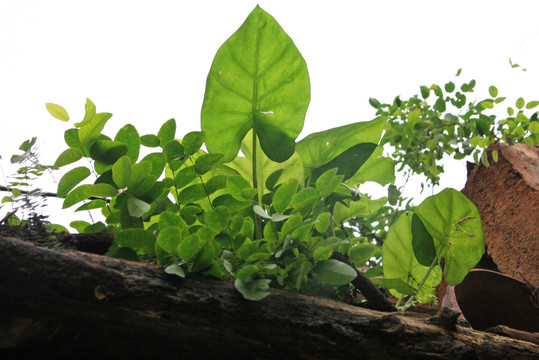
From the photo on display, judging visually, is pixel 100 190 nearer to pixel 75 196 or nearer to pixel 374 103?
pixel 75 196

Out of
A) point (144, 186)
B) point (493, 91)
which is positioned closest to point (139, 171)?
point (144, 186)

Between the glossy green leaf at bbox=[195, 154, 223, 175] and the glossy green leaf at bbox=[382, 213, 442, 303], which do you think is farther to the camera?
the glossy green leaf at bbox=[382, 213, 442, 303]

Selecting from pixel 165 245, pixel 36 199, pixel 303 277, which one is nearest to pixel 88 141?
pixel 36 199

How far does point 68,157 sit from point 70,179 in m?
0.03

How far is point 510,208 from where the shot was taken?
4.06 ft

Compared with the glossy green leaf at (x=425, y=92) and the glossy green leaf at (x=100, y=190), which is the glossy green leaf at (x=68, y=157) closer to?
the glossy green leaf at (x=100, y=190)

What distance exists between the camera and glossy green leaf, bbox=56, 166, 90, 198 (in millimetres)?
562

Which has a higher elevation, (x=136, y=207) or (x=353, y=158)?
(x=353, y=158)

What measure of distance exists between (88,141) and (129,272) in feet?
0.87

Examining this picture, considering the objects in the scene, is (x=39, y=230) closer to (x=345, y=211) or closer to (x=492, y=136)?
(x=345, y=211)

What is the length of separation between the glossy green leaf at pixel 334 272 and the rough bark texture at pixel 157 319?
3cm

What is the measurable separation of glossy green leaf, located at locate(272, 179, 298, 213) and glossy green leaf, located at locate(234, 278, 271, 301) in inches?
5.5

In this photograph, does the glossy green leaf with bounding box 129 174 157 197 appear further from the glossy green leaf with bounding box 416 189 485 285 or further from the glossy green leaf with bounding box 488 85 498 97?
the glossy green leaf with bounding box 488 85 498 97

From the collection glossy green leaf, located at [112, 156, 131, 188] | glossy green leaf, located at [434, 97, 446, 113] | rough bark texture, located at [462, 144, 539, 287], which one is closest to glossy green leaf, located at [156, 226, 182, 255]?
glossy green leaf, located at [112, 156, 131, 188]
